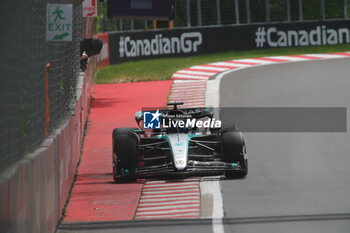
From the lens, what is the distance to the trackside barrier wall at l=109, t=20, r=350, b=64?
38.2 metres

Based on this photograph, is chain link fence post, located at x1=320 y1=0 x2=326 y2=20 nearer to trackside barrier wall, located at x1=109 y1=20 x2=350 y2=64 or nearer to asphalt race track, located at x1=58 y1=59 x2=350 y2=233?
trackside barrier wall, located at x1=109 y1=20 x2=350 y2=64

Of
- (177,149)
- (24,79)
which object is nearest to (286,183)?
(177,149)

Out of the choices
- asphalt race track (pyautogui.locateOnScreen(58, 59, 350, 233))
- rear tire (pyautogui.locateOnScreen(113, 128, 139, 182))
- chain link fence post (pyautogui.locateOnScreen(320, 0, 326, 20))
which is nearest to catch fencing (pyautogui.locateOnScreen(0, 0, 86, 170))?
asphalt race track (pyautogui.locateOnScreen(58, 59, 350, 233))

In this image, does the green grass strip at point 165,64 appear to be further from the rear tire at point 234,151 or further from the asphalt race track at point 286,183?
the rear tire at point 234,151

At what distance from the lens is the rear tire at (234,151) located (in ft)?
50.5

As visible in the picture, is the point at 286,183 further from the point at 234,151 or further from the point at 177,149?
the point at 177,149

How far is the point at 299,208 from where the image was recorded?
1241cm

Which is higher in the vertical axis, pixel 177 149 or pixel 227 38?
pixel 227 38

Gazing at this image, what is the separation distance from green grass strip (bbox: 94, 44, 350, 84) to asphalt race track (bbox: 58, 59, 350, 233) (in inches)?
204

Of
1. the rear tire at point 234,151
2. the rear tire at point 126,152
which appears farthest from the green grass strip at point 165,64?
the rear tire at point 234,151

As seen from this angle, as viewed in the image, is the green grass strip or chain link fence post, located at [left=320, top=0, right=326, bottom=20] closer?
the green grass strip

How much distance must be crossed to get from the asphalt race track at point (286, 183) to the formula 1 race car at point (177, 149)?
0.37 m

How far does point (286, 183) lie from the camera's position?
14789mm

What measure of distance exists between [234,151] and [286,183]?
103cm
